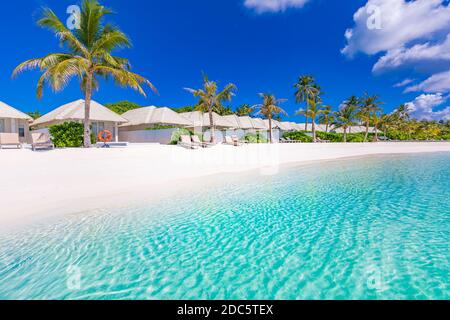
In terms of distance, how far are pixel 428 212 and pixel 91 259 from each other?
280 inches

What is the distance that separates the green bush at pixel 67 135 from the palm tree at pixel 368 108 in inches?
1556

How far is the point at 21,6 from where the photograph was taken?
18828mm

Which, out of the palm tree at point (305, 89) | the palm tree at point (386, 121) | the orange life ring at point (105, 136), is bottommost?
the orange life ring at point (105, 136)

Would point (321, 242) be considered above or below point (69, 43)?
below

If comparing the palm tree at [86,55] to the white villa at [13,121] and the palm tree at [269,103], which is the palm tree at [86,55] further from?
the palm tree at [269,103]

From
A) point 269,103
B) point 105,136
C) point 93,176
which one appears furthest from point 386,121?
point 93,176

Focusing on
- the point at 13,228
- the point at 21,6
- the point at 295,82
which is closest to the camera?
the point at 13,228

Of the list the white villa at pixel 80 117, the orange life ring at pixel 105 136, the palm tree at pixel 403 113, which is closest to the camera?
the orange life ring at pixel 105 136

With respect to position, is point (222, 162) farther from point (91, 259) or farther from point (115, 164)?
point (91, 259)

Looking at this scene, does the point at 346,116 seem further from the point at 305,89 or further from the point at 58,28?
the point at 58,28

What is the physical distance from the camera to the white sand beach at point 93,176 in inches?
245

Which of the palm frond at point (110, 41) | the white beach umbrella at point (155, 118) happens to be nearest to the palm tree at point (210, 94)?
the white beach umbrella at point (155, 118)

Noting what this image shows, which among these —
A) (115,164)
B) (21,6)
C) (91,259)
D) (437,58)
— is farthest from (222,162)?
(437,58)
